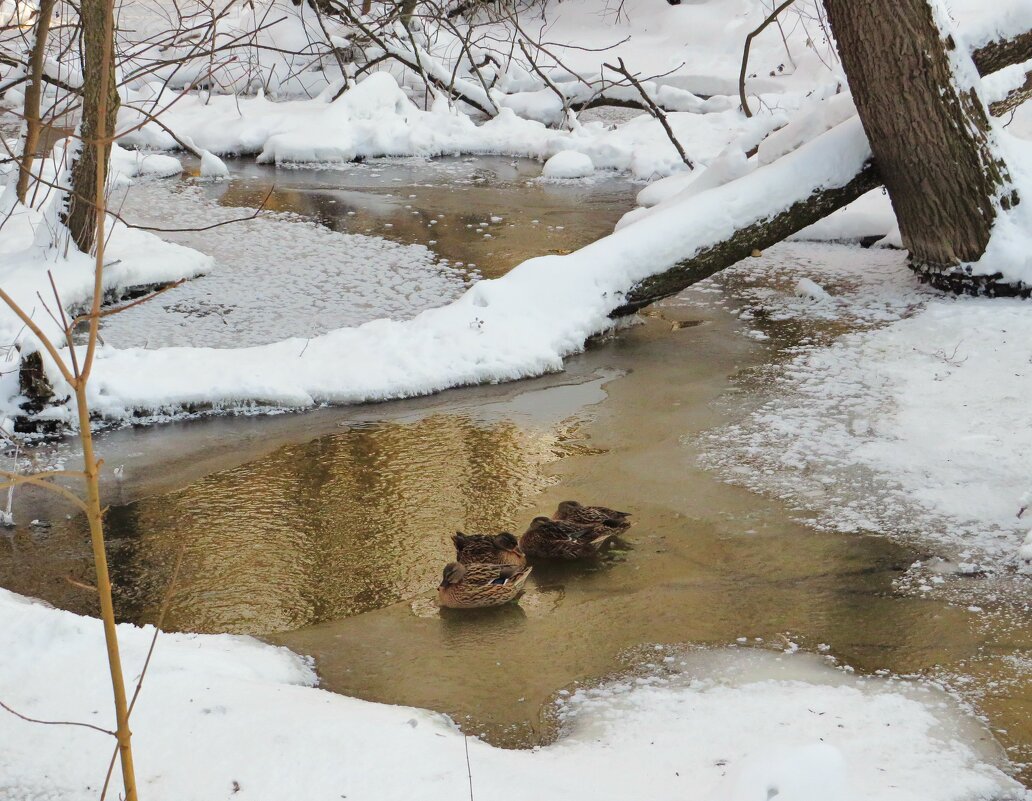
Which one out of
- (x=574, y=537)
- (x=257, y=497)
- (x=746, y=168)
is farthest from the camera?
(x=746, y=168)

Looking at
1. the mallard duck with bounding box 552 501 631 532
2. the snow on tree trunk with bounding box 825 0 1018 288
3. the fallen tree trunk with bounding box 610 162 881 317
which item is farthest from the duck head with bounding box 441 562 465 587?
the snow on tree trunk with bounding box 825 0 1018 288

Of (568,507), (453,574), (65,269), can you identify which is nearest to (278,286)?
(65,269)

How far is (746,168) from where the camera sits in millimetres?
8656

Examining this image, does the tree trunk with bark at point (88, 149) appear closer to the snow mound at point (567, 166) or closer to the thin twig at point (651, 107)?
the thin twig at point (651, 107)

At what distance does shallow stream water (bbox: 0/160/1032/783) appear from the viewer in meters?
4.07

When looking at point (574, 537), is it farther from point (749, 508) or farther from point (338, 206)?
point (338, 206)

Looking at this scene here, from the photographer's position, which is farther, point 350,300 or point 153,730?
point 350,300

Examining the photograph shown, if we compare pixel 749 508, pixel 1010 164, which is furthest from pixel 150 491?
pixel 1010 164

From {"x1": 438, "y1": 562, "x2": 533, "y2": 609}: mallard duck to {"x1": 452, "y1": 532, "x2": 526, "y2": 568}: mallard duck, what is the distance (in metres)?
0.06

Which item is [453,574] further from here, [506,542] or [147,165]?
[147,165]

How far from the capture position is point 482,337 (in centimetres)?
769

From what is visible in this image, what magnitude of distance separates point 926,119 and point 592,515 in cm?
449

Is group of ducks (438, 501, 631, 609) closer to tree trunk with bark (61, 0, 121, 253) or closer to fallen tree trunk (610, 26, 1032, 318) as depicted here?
fallen tree trunk (610, 26, 1032, 318)

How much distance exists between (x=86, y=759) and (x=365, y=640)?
133 cm
